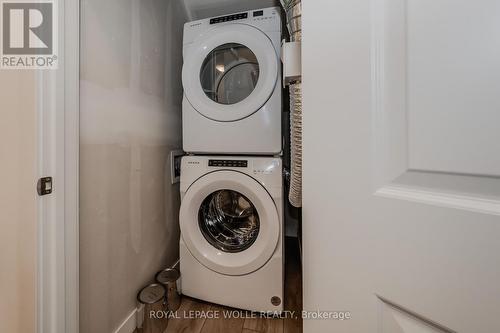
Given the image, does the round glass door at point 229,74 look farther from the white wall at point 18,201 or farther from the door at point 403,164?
the door at point 403,164

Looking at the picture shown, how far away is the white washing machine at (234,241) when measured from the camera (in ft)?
3.57

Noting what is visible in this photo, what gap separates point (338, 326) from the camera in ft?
1.18

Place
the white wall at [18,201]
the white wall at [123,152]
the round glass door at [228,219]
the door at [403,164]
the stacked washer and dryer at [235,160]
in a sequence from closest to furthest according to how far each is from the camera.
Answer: the door at [403,164], the white wall at [18,201], the white wall at [123,152], the stacked washer and dryer at [235,160], the round glass door at [228,219]

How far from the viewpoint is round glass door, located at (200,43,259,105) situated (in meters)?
1.29

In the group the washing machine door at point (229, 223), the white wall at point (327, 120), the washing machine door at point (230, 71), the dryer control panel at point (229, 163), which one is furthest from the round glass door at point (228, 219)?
the white wall at point (327, 120)

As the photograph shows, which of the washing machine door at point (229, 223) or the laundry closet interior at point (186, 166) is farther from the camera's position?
the washing machine door at point (229, 223)

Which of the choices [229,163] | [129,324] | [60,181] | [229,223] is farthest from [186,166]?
[129,324]

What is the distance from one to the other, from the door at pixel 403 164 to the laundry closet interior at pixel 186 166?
0.41m

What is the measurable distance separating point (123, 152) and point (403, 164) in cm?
106

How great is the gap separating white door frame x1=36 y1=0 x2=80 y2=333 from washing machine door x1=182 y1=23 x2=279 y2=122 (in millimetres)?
567

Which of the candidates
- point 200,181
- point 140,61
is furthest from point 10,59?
point 200,181

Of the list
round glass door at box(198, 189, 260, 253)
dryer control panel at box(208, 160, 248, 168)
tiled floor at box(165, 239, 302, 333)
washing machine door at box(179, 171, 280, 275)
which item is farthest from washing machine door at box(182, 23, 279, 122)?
tiled floor at box(165, 239, 302, 333)

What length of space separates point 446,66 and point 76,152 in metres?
0.97

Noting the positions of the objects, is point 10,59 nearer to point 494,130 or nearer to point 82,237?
point 82,237
